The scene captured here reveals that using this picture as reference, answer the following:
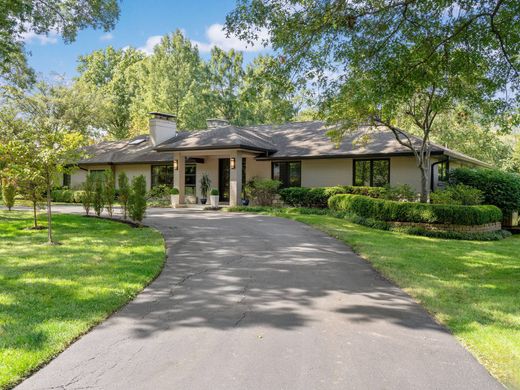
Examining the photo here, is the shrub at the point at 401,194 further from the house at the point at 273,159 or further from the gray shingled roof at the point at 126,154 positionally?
the gray shingled roof at the point at 126,154

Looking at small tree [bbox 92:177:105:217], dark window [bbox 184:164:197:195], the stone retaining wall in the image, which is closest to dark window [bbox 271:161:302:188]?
dark window [bbox 184:164:197:195]

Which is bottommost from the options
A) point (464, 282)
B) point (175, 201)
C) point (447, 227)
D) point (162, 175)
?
point (464, 282)

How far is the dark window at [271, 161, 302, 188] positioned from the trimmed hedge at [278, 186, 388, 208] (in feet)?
4.23

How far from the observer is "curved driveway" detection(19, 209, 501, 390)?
371 centimetres

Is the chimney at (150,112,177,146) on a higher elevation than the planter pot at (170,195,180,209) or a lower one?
higher

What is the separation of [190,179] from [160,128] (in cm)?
374

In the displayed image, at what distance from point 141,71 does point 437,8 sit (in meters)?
37.8

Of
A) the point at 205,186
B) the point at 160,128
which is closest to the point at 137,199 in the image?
the point at 205,186

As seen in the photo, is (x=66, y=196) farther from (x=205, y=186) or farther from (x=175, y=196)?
(x=205, y=186)

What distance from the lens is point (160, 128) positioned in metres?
26.4

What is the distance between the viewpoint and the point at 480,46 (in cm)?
972

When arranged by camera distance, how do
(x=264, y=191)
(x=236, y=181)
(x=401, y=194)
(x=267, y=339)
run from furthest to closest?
(x=264, y=191) → (x=236, y=181) → (x=401, y=194) → (x=267, y=339)

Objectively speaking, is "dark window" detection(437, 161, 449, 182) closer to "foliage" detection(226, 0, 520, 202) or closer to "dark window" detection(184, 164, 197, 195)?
"foliage" detection(226, 0, 520, 202)

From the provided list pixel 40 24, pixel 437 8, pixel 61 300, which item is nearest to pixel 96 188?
pixel 40 24
